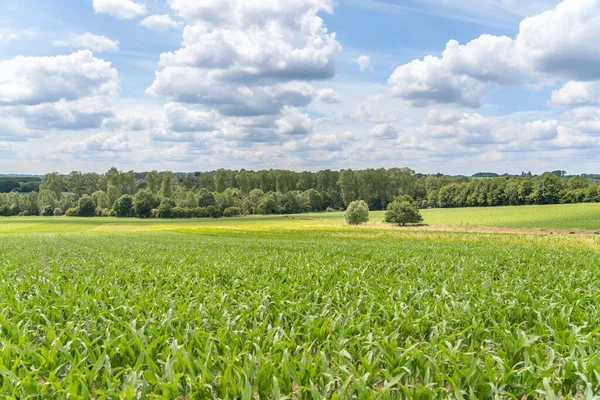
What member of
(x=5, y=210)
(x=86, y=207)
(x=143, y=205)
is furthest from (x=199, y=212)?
(x=5, y=210)

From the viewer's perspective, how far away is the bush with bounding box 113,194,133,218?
124m

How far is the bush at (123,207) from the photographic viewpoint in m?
124

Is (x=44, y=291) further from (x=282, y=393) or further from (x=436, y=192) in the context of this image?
(x=436, y=192)

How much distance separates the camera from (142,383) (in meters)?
4.73

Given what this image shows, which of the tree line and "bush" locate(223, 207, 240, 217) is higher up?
the tree line

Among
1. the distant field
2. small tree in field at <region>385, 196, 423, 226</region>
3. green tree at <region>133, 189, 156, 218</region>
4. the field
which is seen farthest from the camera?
green tree at <region>133, 189, 156, 218</region>

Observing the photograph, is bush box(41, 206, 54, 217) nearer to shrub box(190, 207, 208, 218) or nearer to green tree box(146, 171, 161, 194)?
green tree box(146, 171, 161, 194)

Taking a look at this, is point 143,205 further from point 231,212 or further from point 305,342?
point 305,342

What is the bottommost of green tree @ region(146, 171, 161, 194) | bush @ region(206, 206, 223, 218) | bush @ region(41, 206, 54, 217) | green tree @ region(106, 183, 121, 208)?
bush @ region(41, 206, 54, 217)

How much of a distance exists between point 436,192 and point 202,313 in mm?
137695

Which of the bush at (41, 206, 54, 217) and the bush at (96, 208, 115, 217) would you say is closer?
the bush at (96, 208, 115, 217)

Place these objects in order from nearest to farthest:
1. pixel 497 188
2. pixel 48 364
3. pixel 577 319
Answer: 1. pixel 48 364
2. pixel 577 319
3. pixel 497 188

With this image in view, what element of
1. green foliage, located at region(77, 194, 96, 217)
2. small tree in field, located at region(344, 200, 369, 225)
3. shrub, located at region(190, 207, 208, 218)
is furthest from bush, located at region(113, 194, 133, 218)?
small tree in field, located at region(344, 200, 369, 225)

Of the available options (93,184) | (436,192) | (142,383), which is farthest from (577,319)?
(93,184)
